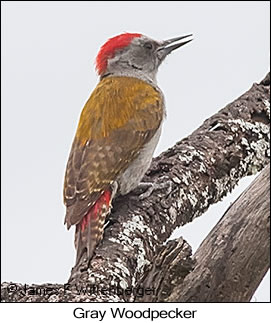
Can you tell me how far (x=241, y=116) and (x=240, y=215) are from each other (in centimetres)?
100

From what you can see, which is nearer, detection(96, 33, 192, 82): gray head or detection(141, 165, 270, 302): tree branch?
detection(141, 165, 270, 302): tree branch

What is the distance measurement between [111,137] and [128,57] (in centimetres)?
84

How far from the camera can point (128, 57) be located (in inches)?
204

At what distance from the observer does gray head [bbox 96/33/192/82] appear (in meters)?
5.17

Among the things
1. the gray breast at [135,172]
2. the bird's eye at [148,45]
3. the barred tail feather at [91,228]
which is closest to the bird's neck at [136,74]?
the bird's eye at [148,45]

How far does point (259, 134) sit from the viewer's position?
4.98 meters

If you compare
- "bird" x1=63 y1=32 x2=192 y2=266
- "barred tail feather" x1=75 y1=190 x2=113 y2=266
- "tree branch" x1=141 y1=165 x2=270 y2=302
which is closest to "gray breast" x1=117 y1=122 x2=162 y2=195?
"bird" x1=63 y1=32 x2=192 y2=266

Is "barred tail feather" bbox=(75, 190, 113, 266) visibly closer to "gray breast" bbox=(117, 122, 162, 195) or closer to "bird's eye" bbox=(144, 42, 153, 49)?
"gray breast" bbox=(117, 122, 162, 195)

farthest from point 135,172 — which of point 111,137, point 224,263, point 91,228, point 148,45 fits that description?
point 148,45

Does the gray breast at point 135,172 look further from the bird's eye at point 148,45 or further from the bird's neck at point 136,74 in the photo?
the bird's eye at point 148,45

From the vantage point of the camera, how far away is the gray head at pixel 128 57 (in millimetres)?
5168

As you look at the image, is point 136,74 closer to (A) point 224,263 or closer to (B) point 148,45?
(B) point 148,45
